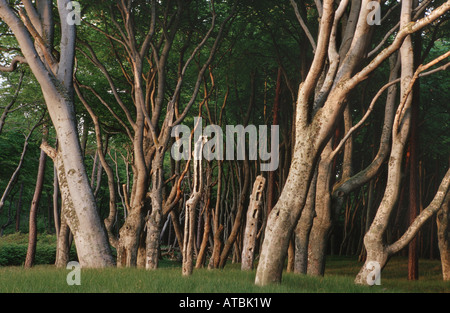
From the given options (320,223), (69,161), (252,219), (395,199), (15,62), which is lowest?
(320,223)

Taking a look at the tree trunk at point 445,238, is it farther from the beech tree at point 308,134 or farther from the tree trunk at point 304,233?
the beech tree at point 308,134

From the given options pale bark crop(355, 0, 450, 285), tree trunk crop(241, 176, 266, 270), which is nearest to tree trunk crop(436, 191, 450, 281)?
pale bark crop(355, 0, 450, 285)

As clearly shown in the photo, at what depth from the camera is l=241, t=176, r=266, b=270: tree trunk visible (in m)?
9.66

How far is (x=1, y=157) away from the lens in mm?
25266

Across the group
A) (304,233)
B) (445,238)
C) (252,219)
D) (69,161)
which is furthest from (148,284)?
(445,238)

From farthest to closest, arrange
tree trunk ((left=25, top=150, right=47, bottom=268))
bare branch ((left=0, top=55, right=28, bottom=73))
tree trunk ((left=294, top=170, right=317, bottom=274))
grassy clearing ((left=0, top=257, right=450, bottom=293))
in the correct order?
tree trunk ((left=25, top=150, right=47, bottom=268)) < tree trunk ((left=294, top=170, right=317, bottom=274)) < bare branch ((left=0, top=55, right=28, bottom=73)) < grassy clearing ((left=0, top=257, right=450, bottom=293))

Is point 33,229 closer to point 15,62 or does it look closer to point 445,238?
point 15,62

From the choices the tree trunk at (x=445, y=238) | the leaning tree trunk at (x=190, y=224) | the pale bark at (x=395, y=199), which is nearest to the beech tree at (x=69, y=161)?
the leaning tree trunk at (x=190, y=224)

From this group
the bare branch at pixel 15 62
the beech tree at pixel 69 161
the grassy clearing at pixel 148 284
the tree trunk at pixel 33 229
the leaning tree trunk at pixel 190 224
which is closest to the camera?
the grassy clearing at pixel 148 284

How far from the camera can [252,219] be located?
32.9 feet

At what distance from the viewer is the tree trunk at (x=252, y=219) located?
31.7ft

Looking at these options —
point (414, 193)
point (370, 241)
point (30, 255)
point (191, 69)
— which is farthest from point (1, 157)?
point (370, 241)

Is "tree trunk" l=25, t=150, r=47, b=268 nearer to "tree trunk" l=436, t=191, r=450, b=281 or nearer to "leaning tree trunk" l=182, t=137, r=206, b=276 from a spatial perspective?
"leaning tree trunk" l=182, t=137, r=206, b=276
